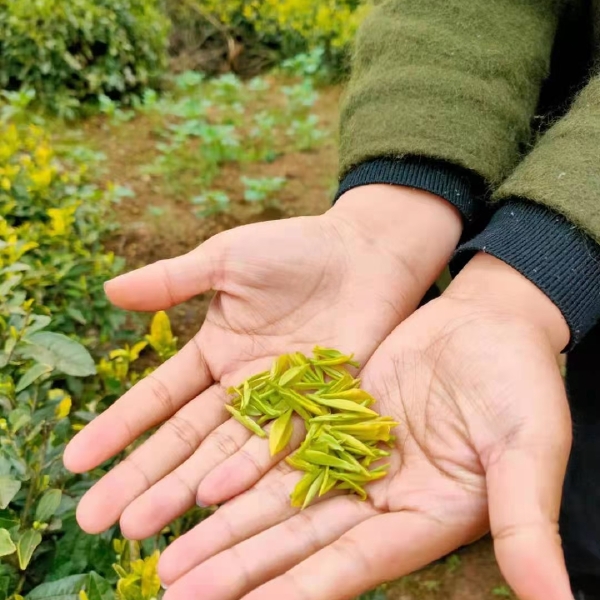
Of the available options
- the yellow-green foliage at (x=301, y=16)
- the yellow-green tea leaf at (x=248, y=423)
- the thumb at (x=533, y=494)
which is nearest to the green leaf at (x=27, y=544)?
the yellow-green tea leaf at (x=248, y=423)

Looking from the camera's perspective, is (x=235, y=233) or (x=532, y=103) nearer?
(x=235, y=233)

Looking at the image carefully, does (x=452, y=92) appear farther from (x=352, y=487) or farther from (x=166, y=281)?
(x=352, y=487)

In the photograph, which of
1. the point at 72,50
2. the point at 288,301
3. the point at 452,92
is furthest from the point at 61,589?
the point at 72,50

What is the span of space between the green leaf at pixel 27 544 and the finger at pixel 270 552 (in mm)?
360

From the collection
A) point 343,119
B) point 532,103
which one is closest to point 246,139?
point 343,119

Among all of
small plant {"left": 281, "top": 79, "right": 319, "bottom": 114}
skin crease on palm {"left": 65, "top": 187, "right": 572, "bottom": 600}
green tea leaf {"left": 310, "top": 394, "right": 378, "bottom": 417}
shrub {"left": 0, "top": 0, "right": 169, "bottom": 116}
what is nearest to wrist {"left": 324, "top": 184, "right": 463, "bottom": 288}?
skin crease on palm {"left": 65, "top": 187, "right": 572, "bottom": 600}

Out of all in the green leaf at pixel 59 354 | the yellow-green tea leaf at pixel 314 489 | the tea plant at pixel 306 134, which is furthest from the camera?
the tea plant at pixel 306 134

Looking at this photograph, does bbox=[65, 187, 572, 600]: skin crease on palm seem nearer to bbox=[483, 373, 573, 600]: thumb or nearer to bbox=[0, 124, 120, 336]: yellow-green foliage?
bbox=[483, 373, 573, 600]: thumb

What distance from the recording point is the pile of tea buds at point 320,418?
119 cm

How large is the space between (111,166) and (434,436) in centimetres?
250

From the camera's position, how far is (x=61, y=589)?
1.26 m

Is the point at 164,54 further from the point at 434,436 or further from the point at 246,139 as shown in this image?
the point at 434,436

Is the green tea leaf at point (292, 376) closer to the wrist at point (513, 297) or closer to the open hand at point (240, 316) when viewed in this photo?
the open hand at point (240, 316)

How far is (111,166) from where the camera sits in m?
3.22
